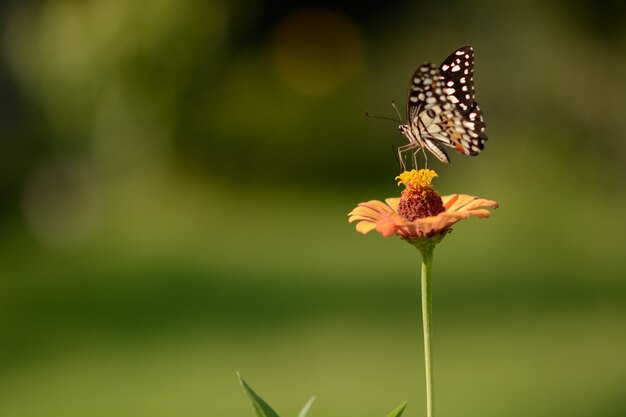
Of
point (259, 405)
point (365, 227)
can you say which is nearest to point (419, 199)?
point (365, 227)

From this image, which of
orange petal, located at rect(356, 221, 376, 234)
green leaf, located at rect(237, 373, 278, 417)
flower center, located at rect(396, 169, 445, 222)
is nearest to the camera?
green leaf, located at rect(237, 373, 278, 417)

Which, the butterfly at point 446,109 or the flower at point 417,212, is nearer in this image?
the flower at point 417,212

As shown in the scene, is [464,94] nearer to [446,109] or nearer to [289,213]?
[446,109]

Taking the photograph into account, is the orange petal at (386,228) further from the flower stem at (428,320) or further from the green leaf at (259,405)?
the green leaf at (259,405)

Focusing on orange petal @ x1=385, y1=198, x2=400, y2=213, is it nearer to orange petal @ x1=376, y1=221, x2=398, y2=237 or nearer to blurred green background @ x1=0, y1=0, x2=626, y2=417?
orange petal @ x1=376, y1=221, x2=398, y2=237

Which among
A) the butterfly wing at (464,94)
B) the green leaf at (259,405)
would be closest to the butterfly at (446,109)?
the butterfly wing at (464,94)

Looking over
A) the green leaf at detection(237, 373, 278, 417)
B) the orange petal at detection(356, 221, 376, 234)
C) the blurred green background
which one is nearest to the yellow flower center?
the orange petal at detection(356, 221, 376, 234)

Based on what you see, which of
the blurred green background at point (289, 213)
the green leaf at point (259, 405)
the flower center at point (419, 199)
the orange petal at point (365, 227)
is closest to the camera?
the green leaf at point (259, 405)

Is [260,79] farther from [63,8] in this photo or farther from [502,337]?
[502,337]
